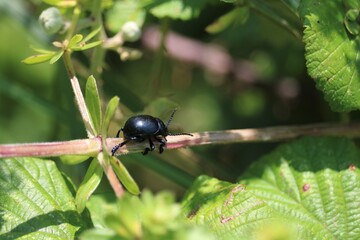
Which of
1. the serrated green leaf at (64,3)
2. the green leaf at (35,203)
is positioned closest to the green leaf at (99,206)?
the green leaf at (35,203)

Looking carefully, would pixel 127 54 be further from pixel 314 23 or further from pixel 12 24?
pixel 12 24

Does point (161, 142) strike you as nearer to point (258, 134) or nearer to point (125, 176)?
point (125, 176)

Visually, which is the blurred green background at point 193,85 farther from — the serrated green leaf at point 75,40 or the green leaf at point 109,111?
the green leaf at point 109,111

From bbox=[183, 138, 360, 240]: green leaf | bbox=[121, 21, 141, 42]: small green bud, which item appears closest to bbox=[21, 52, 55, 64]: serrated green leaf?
bbox=[121, 21, 141, 42]: small green bud

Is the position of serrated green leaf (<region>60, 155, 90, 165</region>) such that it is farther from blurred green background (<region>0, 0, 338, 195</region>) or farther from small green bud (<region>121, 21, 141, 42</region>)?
blurred green background (<region>0, 0, 338, 195</region>)

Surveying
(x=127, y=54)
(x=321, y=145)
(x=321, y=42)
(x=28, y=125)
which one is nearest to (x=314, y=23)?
(x=321, y=42)
